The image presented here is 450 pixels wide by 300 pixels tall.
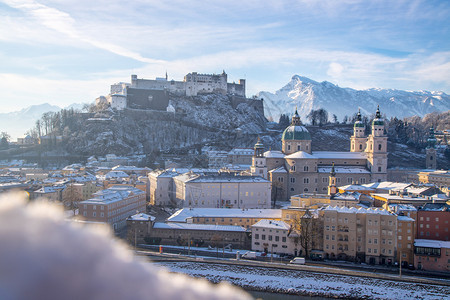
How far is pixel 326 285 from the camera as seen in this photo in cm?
2200

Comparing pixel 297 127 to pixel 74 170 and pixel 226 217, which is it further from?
pixel 74 170

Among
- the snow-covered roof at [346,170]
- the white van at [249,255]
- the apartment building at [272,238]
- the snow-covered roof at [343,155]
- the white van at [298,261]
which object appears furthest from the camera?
the snow-covered roof at [343,155]

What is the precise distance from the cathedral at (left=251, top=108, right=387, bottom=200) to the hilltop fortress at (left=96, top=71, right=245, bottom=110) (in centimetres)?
3667

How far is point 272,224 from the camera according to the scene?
28438 mm

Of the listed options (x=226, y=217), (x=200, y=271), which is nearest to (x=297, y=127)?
(x=226, y=217)

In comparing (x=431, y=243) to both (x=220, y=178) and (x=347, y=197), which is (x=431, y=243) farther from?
(x=220, y=178)

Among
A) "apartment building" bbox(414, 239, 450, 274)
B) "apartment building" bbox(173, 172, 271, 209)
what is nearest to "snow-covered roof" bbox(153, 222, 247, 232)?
"apartment building" bbox(173, 172, 271, 209)

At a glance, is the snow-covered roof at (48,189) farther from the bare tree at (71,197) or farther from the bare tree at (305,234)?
the bare tree at (305,234)

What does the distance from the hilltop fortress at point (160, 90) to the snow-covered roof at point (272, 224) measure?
2064 inches

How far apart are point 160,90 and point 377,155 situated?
46.4m

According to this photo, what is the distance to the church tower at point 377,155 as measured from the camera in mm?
46500

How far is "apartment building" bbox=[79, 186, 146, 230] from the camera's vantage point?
30.3m

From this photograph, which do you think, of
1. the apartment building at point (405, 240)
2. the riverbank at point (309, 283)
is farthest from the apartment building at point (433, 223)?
the riverbank at point (309, 283)

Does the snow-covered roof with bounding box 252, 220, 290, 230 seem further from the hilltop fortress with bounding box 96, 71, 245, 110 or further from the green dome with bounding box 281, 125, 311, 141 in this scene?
the hilltop fortress with bounding box 96, 71, 245, 110
